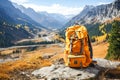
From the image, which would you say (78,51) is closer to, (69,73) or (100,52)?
(69,73)

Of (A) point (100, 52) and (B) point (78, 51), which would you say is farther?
(A) point (100, 52)

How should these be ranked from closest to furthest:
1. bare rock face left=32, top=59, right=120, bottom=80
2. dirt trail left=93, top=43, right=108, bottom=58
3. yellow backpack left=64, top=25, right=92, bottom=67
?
bare rock face left=32, top=59, right=120, bottom=80
yellow backpack left=64, top=25, right=92, bottom=67
dirt trail left=93, top=43, right=108, bottom=58

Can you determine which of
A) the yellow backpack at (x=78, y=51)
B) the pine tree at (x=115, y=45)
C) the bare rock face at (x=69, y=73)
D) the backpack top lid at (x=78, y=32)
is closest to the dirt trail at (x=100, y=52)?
the pine tree at (x=115, y=45)

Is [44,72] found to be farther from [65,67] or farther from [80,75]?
[80,75]

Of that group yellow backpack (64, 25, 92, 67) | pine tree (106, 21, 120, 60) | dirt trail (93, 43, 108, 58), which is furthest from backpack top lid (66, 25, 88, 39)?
dirt trail (93, 43, 108, 58)

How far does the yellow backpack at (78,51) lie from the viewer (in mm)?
21781

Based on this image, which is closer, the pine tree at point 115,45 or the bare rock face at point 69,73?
the bare rock face at point 69,73

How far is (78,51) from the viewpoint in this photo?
22281mm

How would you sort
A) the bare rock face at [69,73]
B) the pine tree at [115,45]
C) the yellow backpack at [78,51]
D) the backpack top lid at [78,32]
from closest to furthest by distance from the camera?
the bare rock face at [69,73], the yellow backpack at [78,51], the backpack top lid at [78,32], the pine tree at [115,45]

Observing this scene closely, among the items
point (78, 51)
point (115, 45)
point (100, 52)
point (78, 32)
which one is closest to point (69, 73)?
point (78, 51)

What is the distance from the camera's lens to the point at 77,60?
2177cm

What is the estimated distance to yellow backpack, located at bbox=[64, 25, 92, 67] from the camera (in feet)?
71.5

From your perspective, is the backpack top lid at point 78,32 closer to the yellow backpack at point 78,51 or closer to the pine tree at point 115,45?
the yellow backpack at point 78,51

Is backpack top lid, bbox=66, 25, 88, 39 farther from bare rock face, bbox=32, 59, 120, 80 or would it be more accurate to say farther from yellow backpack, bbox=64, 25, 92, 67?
bare rock face, bbox=32, 59, 120, 80
